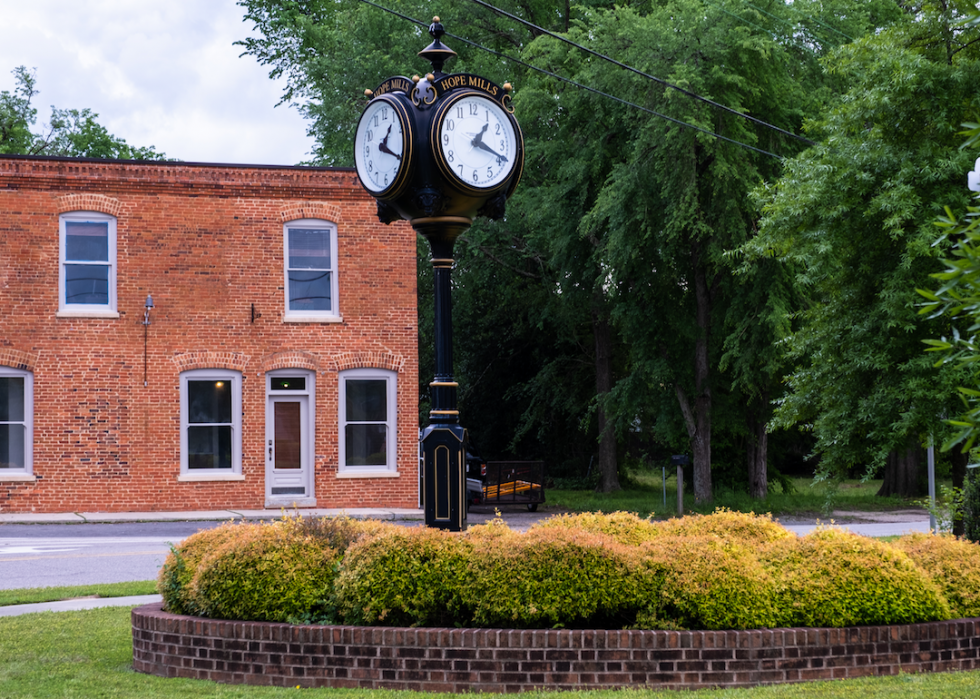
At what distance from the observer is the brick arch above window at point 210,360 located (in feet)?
80.5

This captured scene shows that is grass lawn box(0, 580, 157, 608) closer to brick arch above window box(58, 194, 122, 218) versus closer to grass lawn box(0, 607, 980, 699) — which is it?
grass lawn box(0, 607, 980, 699)

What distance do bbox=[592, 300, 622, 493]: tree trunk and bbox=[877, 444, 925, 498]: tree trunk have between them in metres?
8.20

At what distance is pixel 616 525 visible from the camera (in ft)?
29.4

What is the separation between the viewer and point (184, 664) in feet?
25.8

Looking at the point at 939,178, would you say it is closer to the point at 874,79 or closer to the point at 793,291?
the point at 874,79

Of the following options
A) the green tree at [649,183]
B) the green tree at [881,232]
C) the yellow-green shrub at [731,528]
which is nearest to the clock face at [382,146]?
the yellow-green shrub at [731,528]

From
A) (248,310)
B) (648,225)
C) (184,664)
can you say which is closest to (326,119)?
(248,310)

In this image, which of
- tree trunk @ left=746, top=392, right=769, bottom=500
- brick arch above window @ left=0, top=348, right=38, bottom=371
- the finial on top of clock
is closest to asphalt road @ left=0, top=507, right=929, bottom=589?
tree trunk @ left=746, top=392, right=769, bottom=500

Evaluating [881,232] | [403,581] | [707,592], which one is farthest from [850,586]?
[881,232]

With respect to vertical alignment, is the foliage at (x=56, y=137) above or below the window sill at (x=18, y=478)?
above

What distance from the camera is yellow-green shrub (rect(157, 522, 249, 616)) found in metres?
8.37

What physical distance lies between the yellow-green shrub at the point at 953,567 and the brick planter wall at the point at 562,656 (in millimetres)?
298

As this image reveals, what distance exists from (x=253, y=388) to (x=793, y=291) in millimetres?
12205

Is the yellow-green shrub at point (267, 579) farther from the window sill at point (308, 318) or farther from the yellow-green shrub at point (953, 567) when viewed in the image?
the window sill at point (308, 318)
